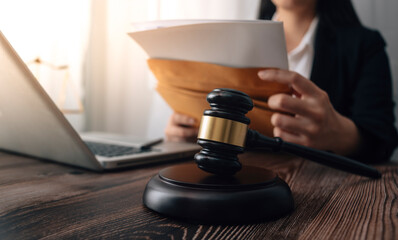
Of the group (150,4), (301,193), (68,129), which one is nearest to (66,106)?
(150,4)

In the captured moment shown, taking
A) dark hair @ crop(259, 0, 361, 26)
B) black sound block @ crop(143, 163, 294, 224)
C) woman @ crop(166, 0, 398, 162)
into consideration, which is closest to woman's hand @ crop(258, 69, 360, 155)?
woman @ crop(166, 0, 398, 162)

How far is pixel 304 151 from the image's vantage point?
1.57ft

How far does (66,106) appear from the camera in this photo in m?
2.04

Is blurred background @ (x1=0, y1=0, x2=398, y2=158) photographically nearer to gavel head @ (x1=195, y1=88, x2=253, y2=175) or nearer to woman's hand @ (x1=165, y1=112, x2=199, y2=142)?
woman's hand @ (x1=165, y1=112, x2=199, y2=142)

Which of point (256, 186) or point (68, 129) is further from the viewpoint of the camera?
point (68, 129)

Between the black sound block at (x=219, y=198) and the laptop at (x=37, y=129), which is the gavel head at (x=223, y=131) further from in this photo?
the laptop at (x=37, y=129)

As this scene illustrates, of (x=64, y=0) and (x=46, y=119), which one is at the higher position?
(x=64, y=0)

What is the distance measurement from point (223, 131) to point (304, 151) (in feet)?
0.54

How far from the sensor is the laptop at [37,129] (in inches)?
17.8

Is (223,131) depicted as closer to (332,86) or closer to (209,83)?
(209,83)

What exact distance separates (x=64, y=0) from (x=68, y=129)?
5.74 feet

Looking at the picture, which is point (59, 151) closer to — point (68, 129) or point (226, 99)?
point (68, 129)

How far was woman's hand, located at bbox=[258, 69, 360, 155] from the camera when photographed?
2.28 feet

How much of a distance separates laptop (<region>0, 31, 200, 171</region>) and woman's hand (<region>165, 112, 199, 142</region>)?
362mm
